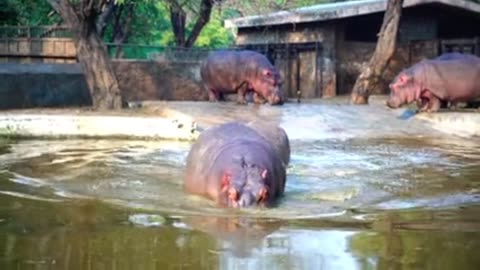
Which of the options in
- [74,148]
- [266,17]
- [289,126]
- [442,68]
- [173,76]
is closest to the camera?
[74,148]

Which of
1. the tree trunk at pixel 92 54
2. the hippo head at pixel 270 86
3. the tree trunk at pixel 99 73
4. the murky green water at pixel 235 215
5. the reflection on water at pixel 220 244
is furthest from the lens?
the hippo head at pixel 270 86

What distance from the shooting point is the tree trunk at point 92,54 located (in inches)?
540

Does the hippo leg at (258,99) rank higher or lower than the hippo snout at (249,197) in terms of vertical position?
lower

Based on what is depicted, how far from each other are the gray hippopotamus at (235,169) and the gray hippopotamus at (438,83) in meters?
7.87

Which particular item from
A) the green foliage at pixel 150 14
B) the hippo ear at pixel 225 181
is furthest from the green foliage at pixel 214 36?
the hippo ear at pixel 225 181

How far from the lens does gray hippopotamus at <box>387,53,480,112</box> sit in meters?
15.0

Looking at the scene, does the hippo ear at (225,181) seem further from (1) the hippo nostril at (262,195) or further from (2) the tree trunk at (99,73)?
(2) the tree trunk at (99,73)

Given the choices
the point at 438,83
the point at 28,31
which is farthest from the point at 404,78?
the point at 28,31

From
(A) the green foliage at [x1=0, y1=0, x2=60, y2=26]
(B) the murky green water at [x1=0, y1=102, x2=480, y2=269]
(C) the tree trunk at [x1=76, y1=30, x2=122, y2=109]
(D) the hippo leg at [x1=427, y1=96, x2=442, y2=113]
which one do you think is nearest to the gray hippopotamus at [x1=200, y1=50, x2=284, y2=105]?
(D) the hippo leg at [x1=427, y1=96, x2=442, y2=113]

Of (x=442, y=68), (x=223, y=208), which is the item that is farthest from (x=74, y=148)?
(x=442, y=68)

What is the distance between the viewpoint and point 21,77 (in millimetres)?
15000

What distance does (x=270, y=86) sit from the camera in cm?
1648

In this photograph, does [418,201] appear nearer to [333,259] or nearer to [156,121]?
[333,259]

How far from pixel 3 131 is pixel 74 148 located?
1.58 meters
